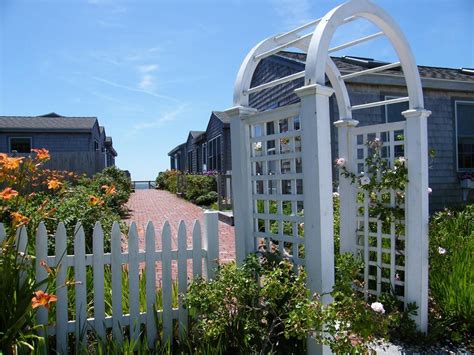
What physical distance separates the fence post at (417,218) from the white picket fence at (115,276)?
5.79 ft

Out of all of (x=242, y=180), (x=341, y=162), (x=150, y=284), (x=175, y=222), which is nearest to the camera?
(x=150, y=284)

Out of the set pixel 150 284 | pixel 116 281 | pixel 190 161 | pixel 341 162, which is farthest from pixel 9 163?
pixel 190 161

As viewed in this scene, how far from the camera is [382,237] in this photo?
12.5 ft

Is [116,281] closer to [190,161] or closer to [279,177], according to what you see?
[279,177]

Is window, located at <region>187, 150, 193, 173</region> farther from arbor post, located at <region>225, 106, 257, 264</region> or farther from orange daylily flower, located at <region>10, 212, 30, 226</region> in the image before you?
orange daylily flower, located at <region>10, 212, 30, 226</region>

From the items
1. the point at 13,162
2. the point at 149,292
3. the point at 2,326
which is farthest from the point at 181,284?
the point at 13,162

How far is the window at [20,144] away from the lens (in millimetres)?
22094

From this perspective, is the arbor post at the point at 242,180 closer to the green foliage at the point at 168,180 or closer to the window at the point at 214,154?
the window at the point at 214,154

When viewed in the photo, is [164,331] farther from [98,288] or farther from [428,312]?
[428,312]

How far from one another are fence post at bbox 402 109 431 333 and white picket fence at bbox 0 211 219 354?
1765 millimetres

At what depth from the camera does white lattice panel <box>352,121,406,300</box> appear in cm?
369

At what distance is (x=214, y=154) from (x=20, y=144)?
11.1 metres

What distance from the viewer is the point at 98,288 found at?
123 inches

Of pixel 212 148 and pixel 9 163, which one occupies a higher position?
pixel 212 148
